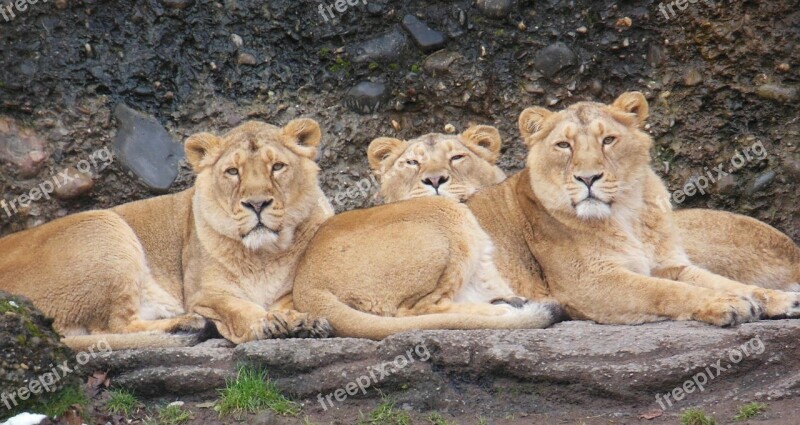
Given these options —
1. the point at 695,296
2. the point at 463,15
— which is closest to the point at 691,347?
the point at 695,296

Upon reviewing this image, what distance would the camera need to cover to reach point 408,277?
8.06 meters

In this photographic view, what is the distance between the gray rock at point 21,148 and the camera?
1053cm

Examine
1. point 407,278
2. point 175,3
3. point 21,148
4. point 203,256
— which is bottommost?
point 203,256

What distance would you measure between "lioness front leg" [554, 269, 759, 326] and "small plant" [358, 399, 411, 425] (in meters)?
1.77

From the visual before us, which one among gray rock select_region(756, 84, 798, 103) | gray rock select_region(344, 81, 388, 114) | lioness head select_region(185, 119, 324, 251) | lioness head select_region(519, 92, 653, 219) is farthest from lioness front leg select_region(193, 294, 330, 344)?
gray rock select_region(756, 84, 798, 103)

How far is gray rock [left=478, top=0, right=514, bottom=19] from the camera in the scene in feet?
35.9

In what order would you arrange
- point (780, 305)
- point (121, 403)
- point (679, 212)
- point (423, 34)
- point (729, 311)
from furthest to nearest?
point (423, 34) → point (679, 212) → point (780, 305) → point (729, 311) → point (121, 403)

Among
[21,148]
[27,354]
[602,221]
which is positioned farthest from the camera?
[21,148]

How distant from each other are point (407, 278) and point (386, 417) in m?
1.18

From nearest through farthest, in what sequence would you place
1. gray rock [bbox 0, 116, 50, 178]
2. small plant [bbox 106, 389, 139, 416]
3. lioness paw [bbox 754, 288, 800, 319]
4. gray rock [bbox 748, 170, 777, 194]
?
small plant [bbox 106, 389, 139, 416] → lioness paw [bbox 754, 288, 800, 319] → gray rock [bbox 0, 116, 50, 178] → gray rock [bbox 748, 170, 777, 194]

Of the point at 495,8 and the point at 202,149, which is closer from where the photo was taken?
the point at 202,149

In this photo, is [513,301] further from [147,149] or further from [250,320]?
[147,149]

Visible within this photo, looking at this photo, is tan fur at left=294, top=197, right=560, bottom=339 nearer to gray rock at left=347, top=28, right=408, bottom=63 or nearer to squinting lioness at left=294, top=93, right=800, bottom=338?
squinting lioness at left=294, top=93, right=800, bottom=338

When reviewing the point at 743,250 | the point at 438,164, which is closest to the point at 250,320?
the point at 438,164
